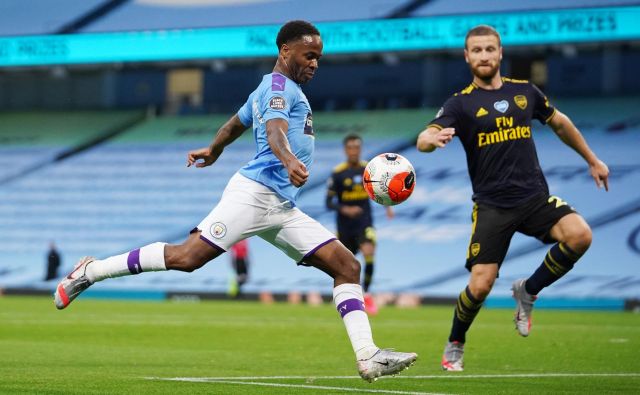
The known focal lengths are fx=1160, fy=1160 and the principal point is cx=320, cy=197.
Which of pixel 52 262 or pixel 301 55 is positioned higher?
pixel 301 55

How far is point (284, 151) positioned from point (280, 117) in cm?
29

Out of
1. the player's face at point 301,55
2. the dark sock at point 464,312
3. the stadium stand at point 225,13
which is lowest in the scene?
the dark sock at point 464,312

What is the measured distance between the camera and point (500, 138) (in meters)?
8.54

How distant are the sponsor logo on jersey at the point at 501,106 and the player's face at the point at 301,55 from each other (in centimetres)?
189

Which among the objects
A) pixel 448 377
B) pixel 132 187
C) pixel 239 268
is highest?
pixel 132 187

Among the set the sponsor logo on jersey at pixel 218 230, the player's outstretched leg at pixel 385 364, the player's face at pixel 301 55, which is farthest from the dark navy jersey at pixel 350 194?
the player's outstretched leg at pixel 385 364

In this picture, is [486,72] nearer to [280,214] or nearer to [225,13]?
[280,214]

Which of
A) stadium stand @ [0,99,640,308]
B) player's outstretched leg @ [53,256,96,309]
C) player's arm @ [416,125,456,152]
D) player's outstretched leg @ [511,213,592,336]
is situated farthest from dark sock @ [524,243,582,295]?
stadium stand @ [0,99,640,308]

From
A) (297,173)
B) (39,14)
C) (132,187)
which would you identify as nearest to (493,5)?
(132,187)

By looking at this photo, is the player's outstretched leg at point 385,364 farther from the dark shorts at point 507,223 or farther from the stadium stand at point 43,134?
the stadium stand at point 43,134

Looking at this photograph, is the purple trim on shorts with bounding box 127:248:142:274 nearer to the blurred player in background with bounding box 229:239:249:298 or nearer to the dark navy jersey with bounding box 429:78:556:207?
the dark navy jersey with bounding box 429:78:556:207

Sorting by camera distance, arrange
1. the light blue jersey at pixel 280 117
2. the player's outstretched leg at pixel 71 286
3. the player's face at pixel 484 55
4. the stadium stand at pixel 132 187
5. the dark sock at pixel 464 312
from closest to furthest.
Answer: the light blue jersey at pixel 280 117 → the player's outstretched leg at pixel 71 286 → the player's face at pixel 484 55 → the dark sock at pixel 464 312 → the stadium stand at pixel 132 187

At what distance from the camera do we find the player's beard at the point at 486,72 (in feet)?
28.0

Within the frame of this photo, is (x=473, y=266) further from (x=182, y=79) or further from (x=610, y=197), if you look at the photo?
(x=182, y=79)
